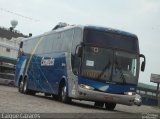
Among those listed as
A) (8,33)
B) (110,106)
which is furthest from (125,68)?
(8,33)

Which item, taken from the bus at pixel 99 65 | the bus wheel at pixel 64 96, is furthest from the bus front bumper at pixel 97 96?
the bus wheel at pixel 64 96

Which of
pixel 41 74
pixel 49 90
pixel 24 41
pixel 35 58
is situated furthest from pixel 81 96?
pixel 24 41

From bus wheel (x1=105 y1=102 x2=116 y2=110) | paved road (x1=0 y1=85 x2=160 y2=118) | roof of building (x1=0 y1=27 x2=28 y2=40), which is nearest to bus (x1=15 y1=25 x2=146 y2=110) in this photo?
bus wheel (x1=105 y1=102 x2=116 y2=110)

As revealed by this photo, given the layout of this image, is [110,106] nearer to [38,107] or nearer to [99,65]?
[99,65]

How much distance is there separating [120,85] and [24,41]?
14.8 m

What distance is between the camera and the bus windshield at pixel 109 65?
836 inches

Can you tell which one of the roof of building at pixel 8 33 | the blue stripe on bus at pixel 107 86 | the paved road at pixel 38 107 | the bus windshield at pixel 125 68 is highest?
the roof of building at pixel 8 33

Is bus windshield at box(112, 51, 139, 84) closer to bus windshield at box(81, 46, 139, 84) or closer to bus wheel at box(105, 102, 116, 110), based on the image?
bus windshield at box(81, 46, 139, 84)

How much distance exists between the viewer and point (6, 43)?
86.4m

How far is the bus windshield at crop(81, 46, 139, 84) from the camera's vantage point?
21.2m

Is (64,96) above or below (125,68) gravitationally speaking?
below

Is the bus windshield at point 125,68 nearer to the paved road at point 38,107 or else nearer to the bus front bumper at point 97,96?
the bus front bumper at point 97,96

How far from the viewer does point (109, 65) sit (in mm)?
21469

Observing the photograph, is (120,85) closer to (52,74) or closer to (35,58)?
(52,74)
